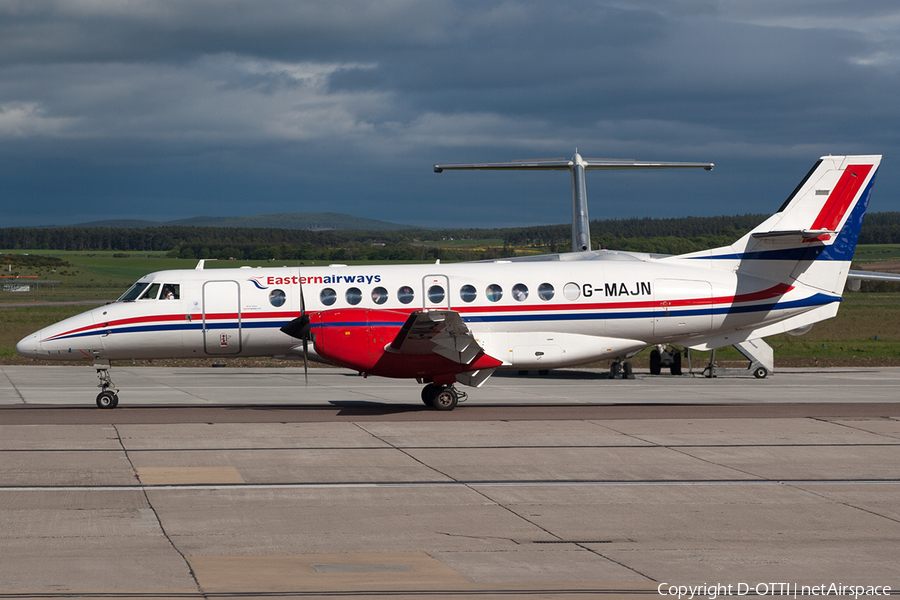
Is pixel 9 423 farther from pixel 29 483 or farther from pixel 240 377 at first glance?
pixel 240 377

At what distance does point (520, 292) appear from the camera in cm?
2270

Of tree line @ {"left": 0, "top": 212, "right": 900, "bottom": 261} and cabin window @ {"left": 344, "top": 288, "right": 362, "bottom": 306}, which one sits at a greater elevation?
tree line @ {"left": 0, "top": 212, "right": 900, "bottom": 261}

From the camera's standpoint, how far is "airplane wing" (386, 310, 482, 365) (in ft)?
63.9

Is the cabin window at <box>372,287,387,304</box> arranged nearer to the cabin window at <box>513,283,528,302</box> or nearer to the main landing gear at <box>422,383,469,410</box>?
the main landing gear at <box>422,383,469,410</box>

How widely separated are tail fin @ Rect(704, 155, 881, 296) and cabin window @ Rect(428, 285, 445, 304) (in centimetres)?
794

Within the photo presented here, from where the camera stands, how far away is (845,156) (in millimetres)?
25875

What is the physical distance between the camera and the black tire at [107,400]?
2108cm

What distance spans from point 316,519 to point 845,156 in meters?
21.1

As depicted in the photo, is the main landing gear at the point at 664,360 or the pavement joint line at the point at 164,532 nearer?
the pavement joint line at the point at 164,532

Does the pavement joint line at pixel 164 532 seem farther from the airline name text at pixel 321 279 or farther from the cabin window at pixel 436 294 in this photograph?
the cabin window at pixel 436 294

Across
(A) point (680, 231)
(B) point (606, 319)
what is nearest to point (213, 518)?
(B) point (606, 319)

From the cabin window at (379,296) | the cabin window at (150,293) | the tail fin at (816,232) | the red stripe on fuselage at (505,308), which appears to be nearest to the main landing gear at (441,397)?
the red stripe on fuselage at (505,308)

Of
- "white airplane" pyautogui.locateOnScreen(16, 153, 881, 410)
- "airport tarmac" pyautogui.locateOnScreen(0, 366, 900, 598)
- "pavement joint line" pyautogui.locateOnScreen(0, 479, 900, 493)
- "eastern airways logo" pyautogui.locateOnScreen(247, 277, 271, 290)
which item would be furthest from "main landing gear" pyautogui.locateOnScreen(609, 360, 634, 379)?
"pavement joint line" pyautogui.locateOnScreen(0, 479, 900, 493)

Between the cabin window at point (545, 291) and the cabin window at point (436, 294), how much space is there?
8.15ft
